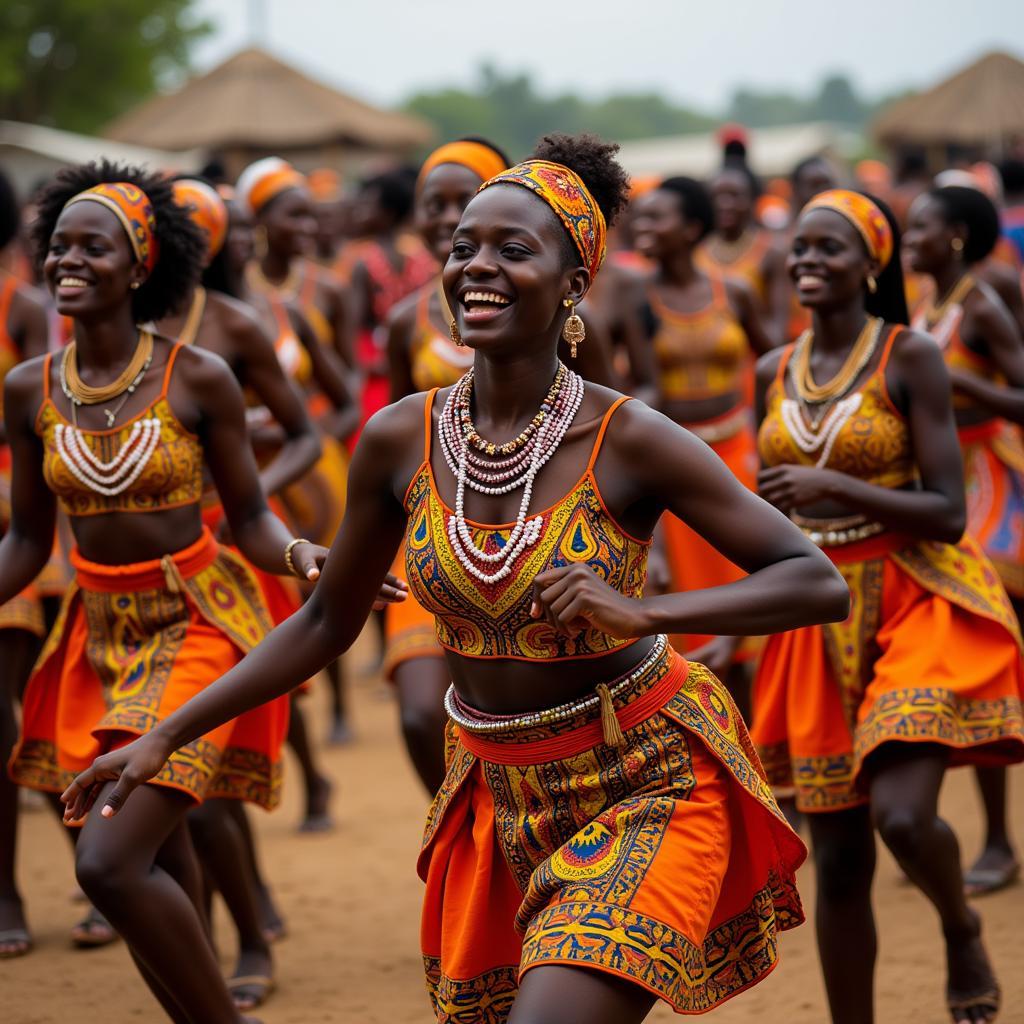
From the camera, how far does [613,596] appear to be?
3051mm

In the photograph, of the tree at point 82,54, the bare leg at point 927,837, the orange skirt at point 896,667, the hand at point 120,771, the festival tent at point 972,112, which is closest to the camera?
Result: the hand at point 120,771

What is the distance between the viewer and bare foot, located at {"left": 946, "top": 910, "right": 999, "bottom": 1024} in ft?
16.0

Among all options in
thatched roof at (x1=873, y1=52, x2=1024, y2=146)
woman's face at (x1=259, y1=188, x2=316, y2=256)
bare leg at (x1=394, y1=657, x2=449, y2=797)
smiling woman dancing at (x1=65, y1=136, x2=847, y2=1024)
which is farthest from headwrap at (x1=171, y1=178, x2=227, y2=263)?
thatched roof at (x1=873, y1=52, x2=1024, y2=146)

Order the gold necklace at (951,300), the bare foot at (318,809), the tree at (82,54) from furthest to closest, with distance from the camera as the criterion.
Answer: the tree at (82,54) < the bare foot at (318,809) < the gold necklace at (951,300)

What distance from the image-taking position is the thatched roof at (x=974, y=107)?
948 inches

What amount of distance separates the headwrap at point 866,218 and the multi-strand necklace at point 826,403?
0.73ft

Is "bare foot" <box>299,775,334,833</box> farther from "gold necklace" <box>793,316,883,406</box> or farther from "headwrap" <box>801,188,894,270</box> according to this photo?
"headwrap" <box>801,188,894,270</box>

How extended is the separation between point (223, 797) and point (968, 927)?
2.27 metres

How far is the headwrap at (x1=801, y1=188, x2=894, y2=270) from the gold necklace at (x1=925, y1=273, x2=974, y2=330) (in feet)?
4.81

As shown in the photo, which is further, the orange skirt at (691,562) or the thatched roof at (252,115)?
the thatched roof at (252,115)

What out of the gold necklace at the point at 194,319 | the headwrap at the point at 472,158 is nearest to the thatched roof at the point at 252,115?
the headwrap at the point at 472,158

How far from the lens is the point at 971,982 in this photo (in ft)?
16.1

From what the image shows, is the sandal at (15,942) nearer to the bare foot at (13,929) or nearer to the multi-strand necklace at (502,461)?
the bare foot at (13,929)

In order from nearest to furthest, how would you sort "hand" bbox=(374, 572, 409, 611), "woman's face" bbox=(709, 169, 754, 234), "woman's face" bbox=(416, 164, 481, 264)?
"hand" bbox=(374, 572, 409, 611)
"woman's face" bbox=(416, 164, 481, 264)
"woman's face" bbox=(709, 169, 754, 234)
